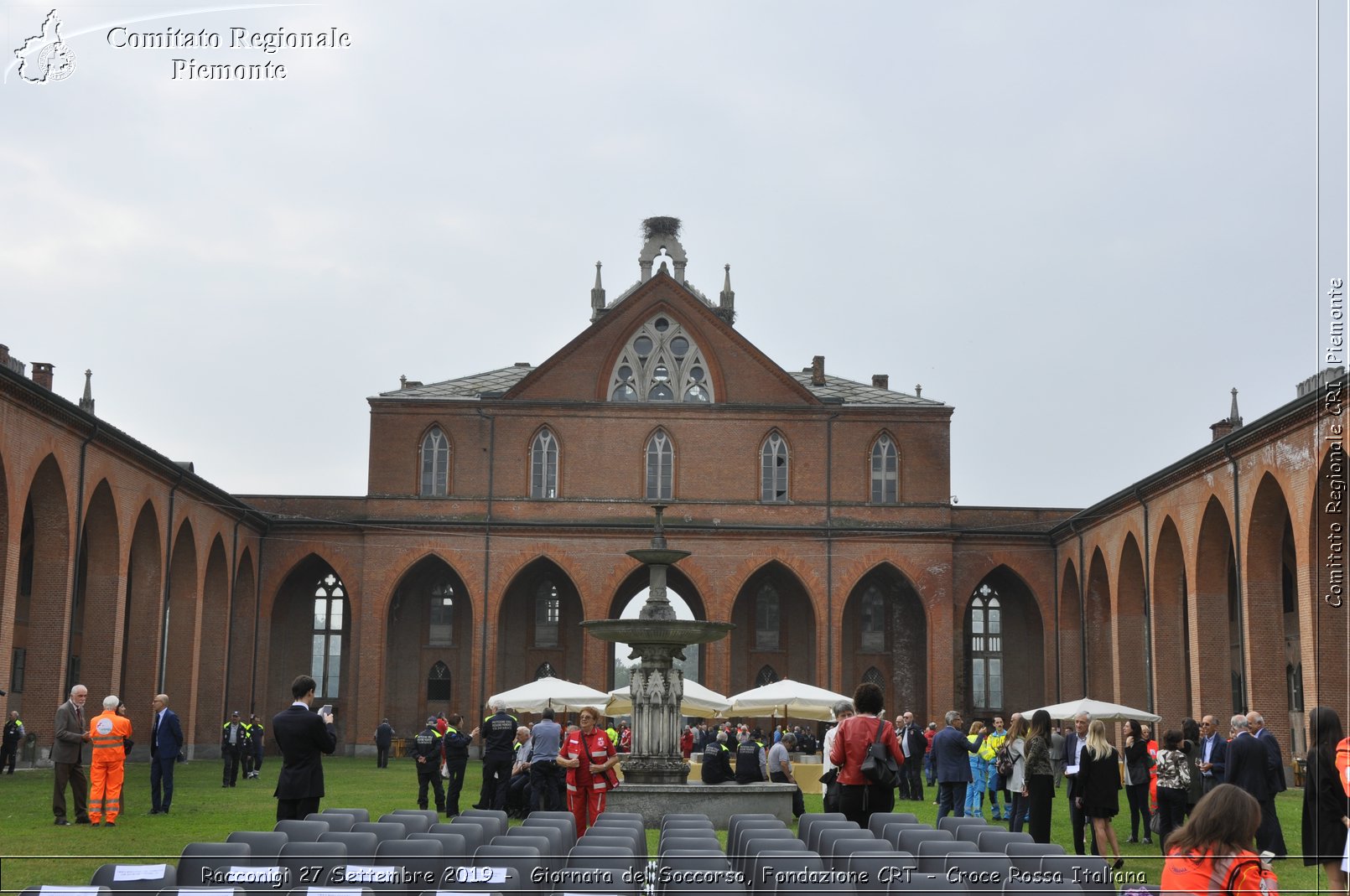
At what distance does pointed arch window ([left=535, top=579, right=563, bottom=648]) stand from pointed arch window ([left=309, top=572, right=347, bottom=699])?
594 centimetres

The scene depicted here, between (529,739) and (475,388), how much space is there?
27.9 metres

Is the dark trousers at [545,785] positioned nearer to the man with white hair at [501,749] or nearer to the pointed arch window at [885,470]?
the man with white hair at [501,749]

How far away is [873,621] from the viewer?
4478 centimetres

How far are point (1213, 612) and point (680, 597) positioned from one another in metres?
17.5

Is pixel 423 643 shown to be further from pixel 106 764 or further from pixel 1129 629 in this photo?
pixel 106 764

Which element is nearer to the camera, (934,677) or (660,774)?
(660,774)

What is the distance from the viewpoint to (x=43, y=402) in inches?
1067

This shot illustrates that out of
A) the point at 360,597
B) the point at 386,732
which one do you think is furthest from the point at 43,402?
the point at 360,597

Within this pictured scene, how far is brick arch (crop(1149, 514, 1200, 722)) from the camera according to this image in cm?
3422

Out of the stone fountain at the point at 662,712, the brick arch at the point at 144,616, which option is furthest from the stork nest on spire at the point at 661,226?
the stone fountain at the point at 662,712

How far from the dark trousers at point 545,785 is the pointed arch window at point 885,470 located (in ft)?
87.0

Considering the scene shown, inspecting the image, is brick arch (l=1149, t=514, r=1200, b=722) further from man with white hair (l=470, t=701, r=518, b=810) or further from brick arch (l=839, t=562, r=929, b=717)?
man with white hair (l=470, t=701, r=518, b=810)

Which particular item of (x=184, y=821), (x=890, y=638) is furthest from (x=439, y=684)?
(x=184, y=821)

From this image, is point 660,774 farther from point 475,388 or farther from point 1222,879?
point 475,388
